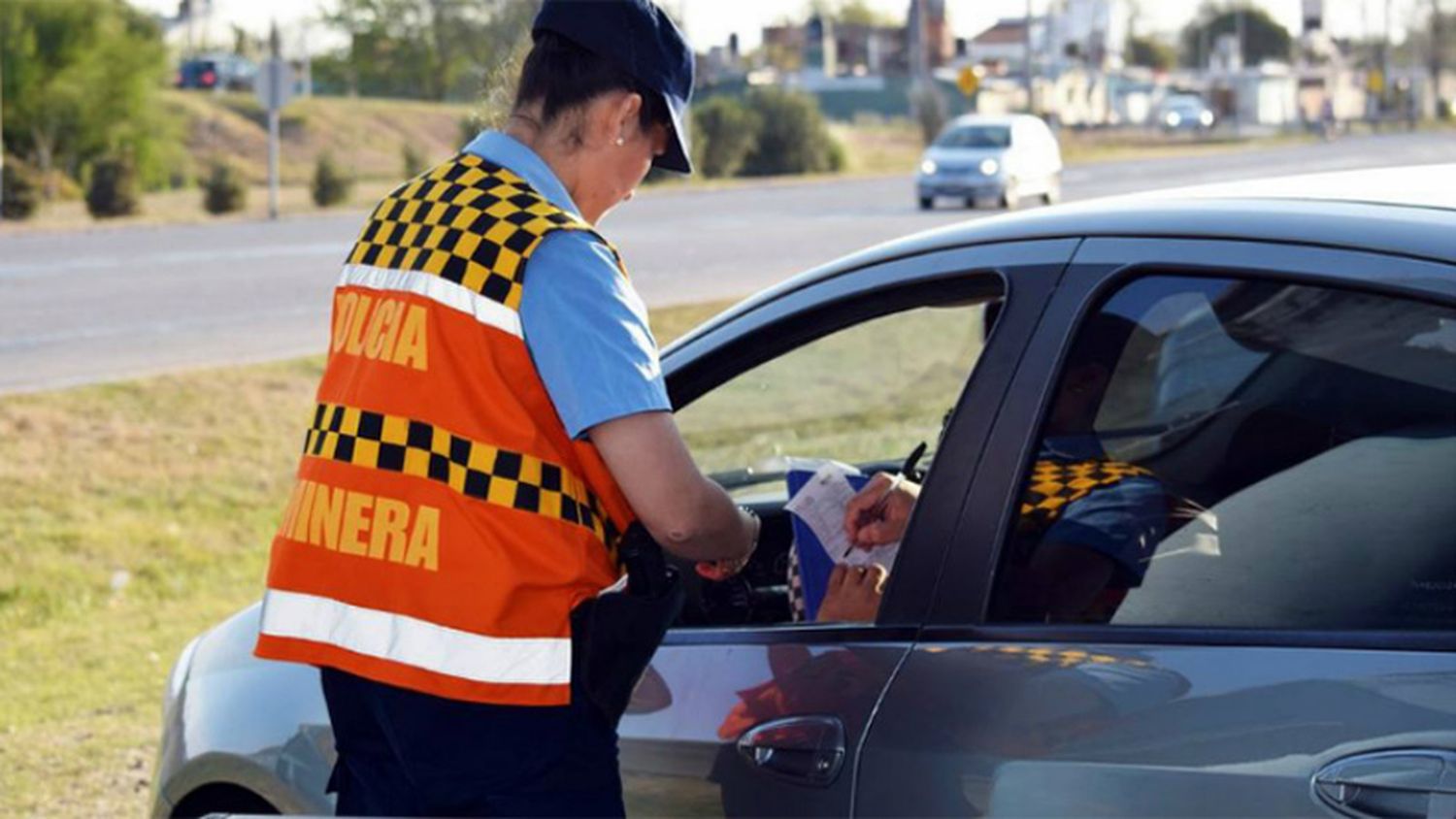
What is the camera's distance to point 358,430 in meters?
2.63

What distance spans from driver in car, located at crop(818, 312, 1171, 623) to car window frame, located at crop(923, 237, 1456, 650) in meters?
0.03

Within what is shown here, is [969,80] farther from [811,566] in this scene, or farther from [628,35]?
[628,35]

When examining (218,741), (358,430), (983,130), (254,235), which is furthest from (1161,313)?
(983,130)

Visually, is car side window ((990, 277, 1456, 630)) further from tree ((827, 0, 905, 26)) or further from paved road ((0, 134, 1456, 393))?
tree ((827, 0, 905, 26))

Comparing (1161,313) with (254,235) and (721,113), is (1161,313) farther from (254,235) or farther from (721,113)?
(721,113)

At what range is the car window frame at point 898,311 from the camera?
2707mm

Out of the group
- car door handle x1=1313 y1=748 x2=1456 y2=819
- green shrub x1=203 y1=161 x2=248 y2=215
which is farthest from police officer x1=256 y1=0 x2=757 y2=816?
green shrub x1=203 y1=161 x2=248 y2=215

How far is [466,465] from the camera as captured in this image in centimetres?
256

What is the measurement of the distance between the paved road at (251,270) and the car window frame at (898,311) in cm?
615

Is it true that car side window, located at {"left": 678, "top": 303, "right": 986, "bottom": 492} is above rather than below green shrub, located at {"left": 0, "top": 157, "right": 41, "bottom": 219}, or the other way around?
below

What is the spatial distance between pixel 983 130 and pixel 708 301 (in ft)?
62.3

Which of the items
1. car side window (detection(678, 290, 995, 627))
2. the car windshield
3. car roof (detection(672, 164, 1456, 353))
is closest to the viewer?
car roof (detection(672, 164, 1456, 353))

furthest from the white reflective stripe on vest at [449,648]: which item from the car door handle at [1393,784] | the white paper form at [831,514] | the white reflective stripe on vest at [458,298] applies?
the car door handle at [1393,784]

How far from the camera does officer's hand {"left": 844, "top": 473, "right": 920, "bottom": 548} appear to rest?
120 inches
